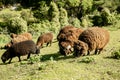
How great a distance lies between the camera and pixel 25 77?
12.9 meters

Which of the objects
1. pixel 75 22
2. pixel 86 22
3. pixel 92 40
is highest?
pixel 92 40

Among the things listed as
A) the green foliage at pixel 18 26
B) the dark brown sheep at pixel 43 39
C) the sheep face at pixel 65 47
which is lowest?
the green foliage at pixel 18 26

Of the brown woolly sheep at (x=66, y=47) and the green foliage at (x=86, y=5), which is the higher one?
the brown woolly sheep at (x=66, y=47)

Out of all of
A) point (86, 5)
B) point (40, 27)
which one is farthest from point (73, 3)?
point (40, 27)

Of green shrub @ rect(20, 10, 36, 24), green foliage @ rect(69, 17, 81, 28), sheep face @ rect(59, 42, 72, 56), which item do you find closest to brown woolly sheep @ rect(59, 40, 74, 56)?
sheep face @ rect(59, 42, 72, 56)

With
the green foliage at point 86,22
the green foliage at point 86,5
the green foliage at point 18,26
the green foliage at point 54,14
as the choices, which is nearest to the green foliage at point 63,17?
the green foliage at point 54,14

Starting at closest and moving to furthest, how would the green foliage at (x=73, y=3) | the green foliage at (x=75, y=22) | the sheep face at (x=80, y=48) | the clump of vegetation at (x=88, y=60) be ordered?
the clump of vegetation at (x=88, y=60) → the sheep face at (x=80, y=48) → the green foliage at (x=75, y=22) → the green foliage at (x=73, y=3)

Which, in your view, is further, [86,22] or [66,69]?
[86,22]

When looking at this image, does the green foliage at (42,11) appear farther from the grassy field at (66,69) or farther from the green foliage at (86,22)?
the grassy field at (66,69)

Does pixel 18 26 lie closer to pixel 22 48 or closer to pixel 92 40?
pixel 22 48

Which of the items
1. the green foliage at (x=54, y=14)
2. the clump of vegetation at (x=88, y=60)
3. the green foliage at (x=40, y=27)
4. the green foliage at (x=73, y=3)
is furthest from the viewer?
the green foliage at (x=73, y=3)

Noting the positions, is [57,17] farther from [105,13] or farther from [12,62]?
[12,62]

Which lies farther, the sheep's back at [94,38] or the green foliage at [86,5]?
the green foliage at [86,5]

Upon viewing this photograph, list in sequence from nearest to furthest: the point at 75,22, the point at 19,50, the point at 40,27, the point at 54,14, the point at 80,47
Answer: the point at 80,47, the point at 19,50, the point at 40,27, the point at 54,14, the point at 75,22
